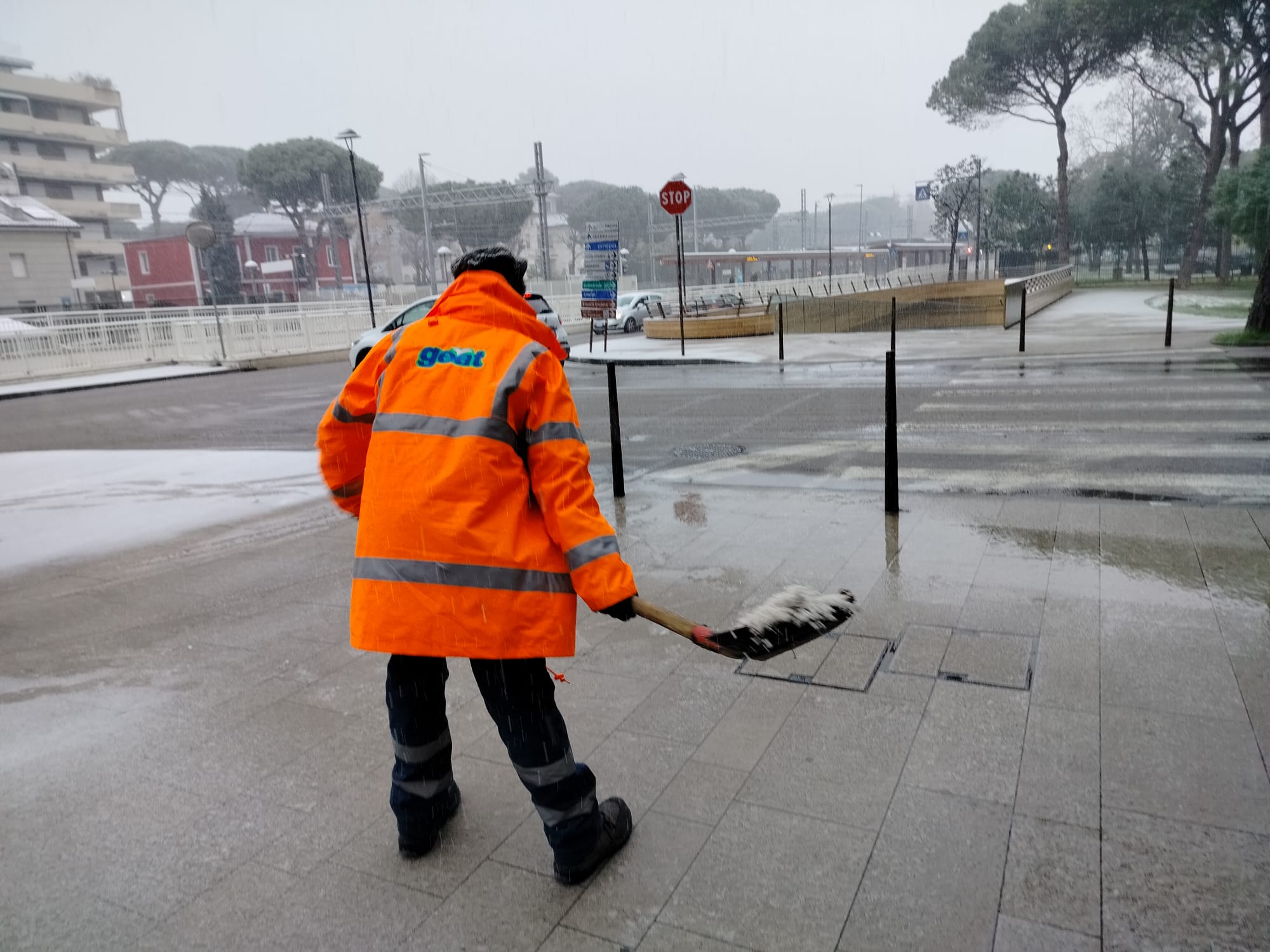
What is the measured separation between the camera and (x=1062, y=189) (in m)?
55.6

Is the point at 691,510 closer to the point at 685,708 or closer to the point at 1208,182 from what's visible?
the point at 685,708

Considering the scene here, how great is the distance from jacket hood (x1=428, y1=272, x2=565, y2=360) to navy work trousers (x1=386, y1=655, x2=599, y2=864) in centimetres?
91

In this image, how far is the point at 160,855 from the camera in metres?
2.83

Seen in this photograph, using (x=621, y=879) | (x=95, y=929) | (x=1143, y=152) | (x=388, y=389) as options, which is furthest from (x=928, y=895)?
(x=1143, y=152)

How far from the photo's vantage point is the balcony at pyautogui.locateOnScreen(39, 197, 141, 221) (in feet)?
216

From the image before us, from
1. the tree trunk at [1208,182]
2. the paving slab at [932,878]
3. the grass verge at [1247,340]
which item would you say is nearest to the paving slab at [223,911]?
the paving slab at [932,878]

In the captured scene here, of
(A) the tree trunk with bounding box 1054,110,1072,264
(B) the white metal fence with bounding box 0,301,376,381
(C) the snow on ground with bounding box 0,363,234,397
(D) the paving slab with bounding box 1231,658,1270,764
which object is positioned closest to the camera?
(D) the paving slab with bounding box 1231,658,1270,764

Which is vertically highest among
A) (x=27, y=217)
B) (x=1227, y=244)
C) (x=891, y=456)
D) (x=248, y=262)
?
(x=27, y=217)

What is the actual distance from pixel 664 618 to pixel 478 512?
0.56 m

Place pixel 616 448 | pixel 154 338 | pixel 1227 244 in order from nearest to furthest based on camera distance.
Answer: pixel 616 448
pixel 154 338
pixel 1227 244

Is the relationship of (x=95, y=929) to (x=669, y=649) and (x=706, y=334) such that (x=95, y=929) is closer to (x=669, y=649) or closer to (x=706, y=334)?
(x=669, y=649)

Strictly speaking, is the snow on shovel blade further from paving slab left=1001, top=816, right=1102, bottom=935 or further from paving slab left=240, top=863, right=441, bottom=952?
paving slab left=240, top=863, right=441, bottom=952

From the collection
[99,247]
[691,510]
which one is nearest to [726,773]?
[691,510]

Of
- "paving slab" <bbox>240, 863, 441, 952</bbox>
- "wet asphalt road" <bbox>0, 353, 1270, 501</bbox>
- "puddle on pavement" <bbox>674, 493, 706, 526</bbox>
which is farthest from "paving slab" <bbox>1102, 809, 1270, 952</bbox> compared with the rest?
"wet asphalt road" <bbox>0, 353, 1270, 501</bbox>
